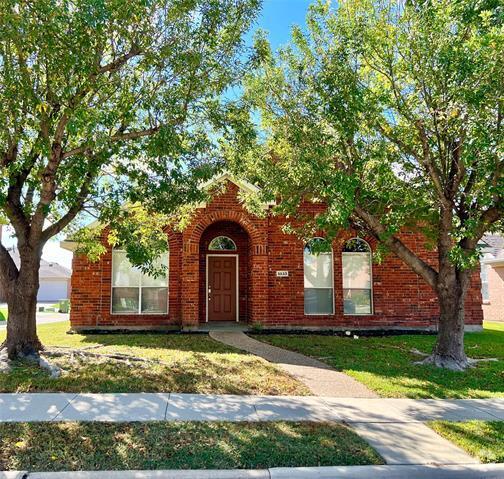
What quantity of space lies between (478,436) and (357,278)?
9974mm

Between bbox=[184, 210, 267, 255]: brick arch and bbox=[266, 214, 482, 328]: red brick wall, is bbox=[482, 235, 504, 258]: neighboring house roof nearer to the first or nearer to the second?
bbox=[266, 214, 482, 328]: red brick wall

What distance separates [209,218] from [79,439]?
9.85 metres

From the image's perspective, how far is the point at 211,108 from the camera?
8.86 m

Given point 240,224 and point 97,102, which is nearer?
point 97,102

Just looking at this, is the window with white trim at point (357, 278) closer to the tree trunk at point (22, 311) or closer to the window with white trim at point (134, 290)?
the window with white trim at point (134, 290)

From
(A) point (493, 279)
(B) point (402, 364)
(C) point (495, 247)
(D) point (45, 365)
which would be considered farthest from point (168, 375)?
(A) point (493, 279)

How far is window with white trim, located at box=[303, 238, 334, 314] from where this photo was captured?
15.1 meters

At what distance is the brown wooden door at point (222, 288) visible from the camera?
15797mm

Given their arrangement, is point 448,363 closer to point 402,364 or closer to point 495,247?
point 402,364

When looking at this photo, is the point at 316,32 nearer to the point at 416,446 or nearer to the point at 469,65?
the point at 469,65

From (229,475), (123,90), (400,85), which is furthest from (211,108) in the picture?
(229,475)

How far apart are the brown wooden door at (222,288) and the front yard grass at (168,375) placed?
452cm

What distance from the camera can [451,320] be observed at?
9703mm

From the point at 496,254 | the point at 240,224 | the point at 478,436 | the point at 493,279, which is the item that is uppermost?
the point at 240,224
